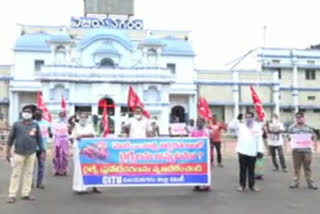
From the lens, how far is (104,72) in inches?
1981

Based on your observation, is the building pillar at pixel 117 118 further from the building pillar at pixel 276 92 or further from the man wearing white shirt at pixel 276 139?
the man wearing white shirt at pixel 276 139

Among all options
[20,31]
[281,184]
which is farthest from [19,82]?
[281,184]

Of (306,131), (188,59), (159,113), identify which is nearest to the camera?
(306,131)

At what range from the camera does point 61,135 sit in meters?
15.1

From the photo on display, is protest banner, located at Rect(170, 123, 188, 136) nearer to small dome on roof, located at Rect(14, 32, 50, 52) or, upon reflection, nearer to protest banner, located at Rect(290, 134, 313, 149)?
protest banner, located at Rect(290, 134, 313, 149)

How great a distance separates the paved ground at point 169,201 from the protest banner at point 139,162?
12.5 inches

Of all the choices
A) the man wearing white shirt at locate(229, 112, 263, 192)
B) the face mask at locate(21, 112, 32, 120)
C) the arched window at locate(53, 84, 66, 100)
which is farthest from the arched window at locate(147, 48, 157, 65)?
the face mask at locate(21, 112, 32, 120)

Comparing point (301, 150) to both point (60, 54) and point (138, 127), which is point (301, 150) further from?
point (60, 54)

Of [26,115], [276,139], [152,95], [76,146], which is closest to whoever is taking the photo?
[26,115]

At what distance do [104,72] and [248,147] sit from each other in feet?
130

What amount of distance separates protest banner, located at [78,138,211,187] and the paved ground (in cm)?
32

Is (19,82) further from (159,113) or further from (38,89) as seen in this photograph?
(159,113)

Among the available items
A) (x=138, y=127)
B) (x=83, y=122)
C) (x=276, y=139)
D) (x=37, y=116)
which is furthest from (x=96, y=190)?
(x=276, y=139)

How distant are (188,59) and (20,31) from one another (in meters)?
18.9
